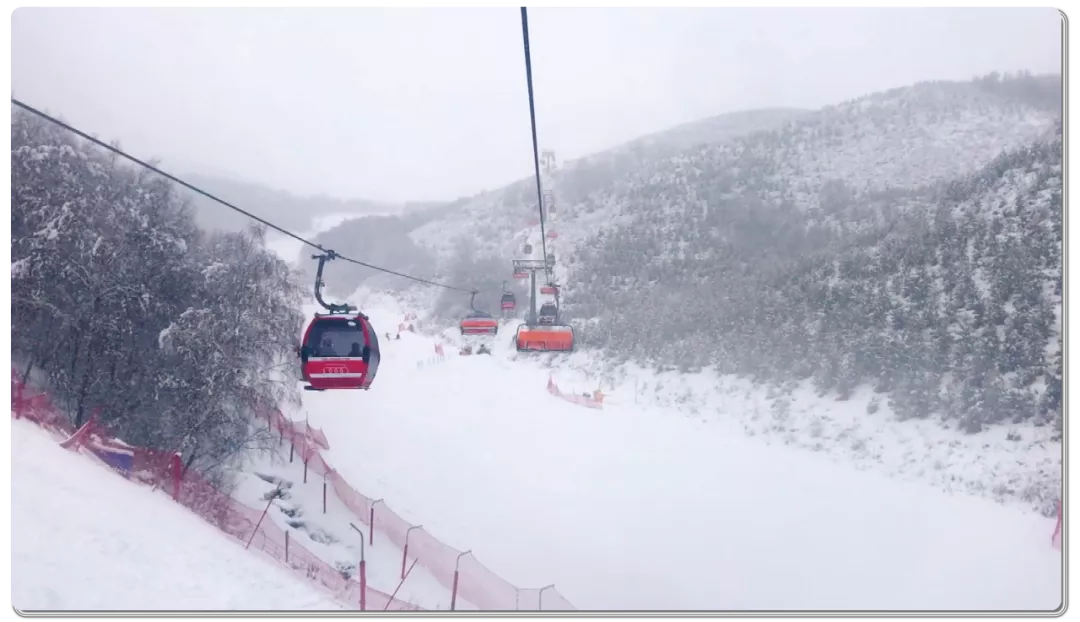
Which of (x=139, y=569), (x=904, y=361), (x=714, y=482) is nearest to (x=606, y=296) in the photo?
(x=904, y=361)

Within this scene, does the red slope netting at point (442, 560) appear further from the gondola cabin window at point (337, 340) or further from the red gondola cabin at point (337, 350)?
the gondola cabin window at point (337, 340)

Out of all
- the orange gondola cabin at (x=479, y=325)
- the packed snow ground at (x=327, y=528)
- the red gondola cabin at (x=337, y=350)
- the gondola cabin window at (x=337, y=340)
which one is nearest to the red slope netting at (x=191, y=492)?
the packed snow ground at (x=327, y=528)

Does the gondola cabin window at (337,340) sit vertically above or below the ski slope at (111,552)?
above

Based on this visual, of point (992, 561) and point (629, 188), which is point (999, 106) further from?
point (992, 561)

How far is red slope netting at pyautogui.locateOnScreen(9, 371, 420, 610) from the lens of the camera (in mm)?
8953

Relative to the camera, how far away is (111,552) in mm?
6641

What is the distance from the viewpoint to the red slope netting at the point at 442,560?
28.8ft

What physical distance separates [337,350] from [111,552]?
3131 mm

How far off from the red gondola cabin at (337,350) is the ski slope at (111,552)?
7.66 feet

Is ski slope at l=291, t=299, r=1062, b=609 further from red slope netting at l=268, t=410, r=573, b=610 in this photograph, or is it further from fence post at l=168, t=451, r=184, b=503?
fence post at l=168, t=451, r=184, b=503

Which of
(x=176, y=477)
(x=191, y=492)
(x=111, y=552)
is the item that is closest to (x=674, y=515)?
(x=191, y=492)

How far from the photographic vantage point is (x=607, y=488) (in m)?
14.9

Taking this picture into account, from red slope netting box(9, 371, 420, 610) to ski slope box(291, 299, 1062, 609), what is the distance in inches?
131

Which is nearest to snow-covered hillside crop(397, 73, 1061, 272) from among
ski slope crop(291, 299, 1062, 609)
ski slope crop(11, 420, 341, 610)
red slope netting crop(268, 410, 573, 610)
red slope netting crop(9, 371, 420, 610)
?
ski slope crop(291, 299, 1062, 609)
